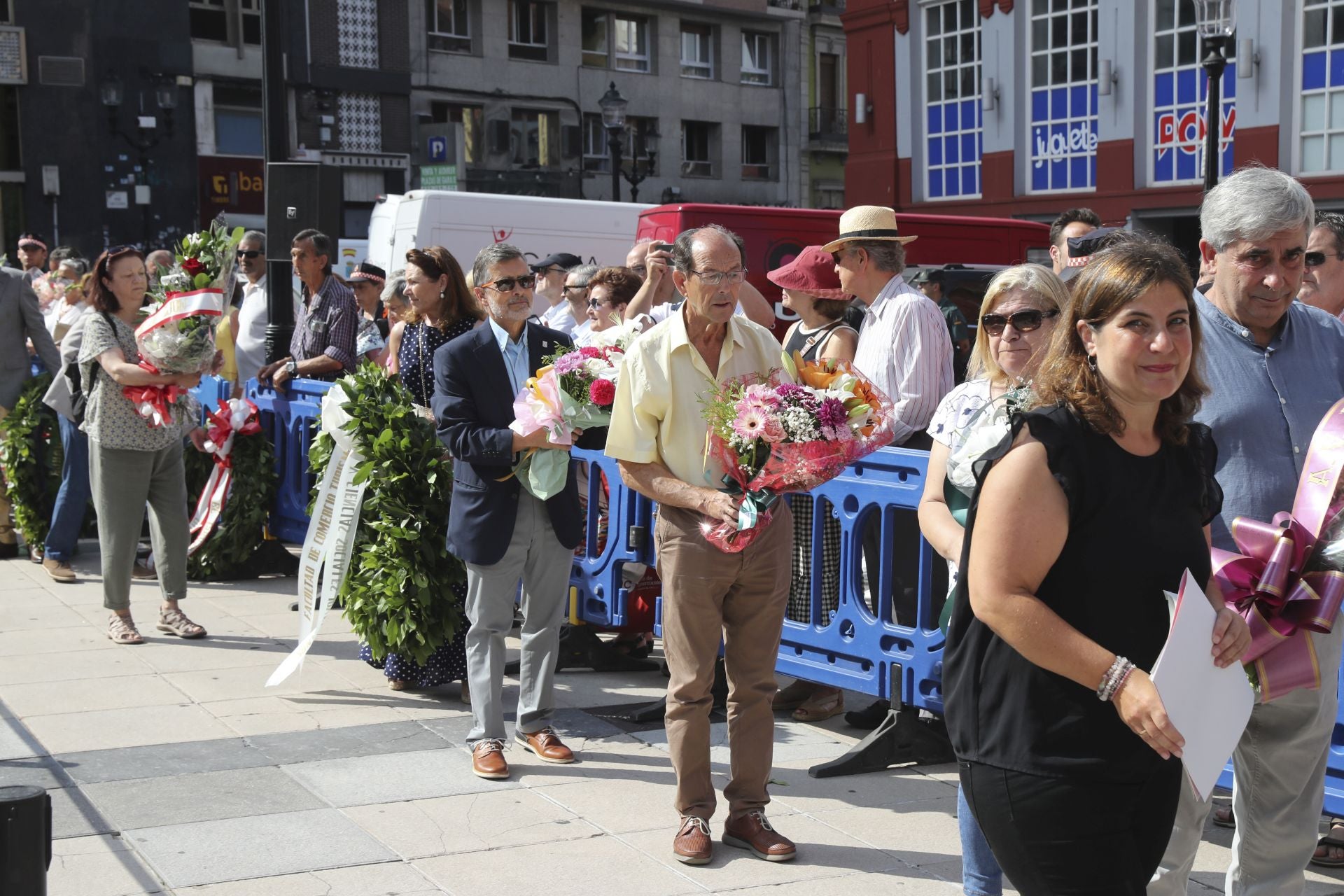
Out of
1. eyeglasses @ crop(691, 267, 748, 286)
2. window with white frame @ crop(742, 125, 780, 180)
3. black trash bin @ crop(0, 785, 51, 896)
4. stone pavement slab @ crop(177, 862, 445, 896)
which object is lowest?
stone pavement slab @ crop(177, 862, 445, 896)

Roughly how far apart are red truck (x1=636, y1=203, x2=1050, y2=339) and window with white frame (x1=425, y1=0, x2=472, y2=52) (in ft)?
83.3

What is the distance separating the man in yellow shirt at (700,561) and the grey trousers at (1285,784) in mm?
1520

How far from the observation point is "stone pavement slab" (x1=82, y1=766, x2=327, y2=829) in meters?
5.18

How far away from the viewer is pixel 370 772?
18.8ft

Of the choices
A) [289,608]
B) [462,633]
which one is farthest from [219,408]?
[462,633]

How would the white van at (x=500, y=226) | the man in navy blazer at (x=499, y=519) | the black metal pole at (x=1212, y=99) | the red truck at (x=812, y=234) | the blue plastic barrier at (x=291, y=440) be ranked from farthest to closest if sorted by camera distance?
the white van at (x=500, y=226), the red truck at (x=812, y=234), the black metal pole at (x=1212, y=99), the blue plastic barrier at (x=291, y=440), the man in navy blazer at (x=499, y=519)

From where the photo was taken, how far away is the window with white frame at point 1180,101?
21.8 metres

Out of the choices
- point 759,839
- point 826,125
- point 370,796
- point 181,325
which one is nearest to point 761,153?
point 826,125

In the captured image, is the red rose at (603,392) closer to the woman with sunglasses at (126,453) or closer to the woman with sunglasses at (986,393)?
the woman with sunglasses at (986,393)

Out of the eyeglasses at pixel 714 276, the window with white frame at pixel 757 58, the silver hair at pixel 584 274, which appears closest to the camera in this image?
the eyeglasses at pixel 714 276

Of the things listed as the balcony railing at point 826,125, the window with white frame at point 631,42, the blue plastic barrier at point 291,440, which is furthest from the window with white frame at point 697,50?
the blue plastic barrier at point 291,440

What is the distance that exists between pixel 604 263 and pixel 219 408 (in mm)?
8831

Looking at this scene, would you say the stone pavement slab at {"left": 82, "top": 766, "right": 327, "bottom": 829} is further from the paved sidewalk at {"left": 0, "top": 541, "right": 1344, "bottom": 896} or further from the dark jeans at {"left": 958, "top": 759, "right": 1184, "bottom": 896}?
the dark jeans at {"left": 958, "top": 759, "right": 1184, "bottom": 896}

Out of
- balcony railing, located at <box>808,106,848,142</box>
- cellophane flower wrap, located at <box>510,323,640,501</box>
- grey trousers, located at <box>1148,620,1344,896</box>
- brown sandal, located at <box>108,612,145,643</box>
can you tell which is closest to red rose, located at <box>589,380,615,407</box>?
cellophane flower wrap, located at <box>510,323,640,501</box>
